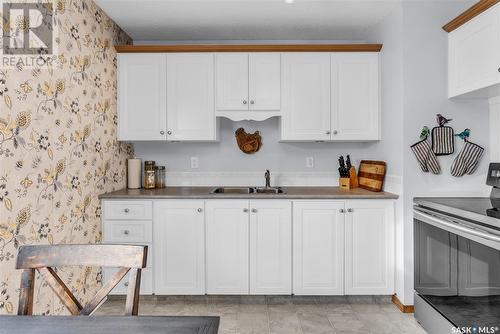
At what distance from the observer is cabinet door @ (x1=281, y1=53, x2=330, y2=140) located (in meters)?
3.11

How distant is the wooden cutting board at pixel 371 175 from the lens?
298 centimetres

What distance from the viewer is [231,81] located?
312 centimetres

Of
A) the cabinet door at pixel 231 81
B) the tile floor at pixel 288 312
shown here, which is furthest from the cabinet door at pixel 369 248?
the cabinet door at pixel 231 81

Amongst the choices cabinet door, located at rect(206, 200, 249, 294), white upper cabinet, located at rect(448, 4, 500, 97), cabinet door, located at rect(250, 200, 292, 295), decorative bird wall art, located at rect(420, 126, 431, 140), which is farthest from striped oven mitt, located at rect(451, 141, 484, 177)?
cabinet door, located at rect(206, 200, 249, 294)

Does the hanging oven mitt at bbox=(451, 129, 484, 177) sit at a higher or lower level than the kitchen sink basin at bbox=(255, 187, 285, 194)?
higher

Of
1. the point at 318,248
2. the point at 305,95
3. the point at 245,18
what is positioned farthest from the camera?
the point at 305,95

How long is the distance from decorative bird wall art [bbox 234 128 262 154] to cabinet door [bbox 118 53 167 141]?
73 centimetres

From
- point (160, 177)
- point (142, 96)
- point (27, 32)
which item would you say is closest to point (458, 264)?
point (160, 177)

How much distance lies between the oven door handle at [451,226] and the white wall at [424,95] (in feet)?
0.78

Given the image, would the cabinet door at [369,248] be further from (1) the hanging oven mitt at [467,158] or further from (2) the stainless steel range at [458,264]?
(1) the hanging oven mitt at [467,158]

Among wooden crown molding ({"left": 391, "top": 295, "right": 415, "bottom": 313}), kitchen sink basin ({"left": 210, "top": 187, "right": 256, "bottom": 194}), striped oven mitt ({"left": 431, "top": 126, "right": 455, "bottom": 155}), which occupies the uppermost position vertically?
striped oven mitt ({"left": 431, "top": 126, "right": 455, "bottom": 155})

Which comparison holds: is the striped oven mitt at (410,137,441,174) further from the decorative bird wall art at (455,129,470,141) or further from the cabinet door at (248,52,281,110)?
the cabinet door at (248,52,281,110)

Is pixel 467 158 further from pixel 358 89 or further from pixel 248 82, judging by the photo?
pixel 248 82

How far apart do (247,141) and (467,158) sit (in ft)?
6.08
